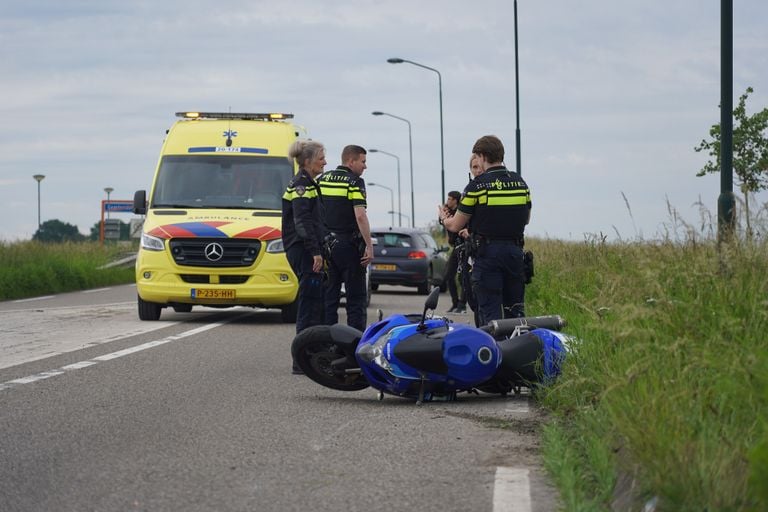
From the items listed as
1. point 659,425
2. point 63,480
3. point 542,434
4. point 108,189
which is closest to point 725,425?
point 659,425

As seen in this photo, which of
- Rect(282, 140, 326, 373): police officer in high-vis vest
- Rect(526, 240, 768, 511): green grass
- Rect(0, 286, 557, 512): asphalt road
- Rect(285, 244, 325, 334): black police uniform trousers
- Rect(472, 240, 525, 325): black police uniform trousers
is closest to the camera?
Rect(526, 240, 768, 511): green grass

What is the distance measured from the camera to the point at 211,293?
16.6 m

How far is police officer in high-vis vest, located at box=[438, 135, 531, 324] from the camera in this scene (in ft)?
33.2

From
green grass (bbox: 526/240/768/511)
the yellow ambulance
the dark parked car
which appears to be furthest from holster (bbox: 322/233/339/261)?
the dark parked car

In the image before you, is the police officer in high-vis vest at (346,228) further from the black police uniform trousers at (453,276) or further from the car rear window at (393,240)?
the car rear window at (393,240)

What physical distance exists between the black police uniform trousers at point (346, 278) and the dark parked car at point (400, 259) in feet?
56.4

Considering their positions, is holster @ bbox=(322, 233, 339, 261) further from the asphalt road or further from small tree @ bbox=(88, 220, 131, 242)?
small tree @ bbox=(88, 220, 131, 242)

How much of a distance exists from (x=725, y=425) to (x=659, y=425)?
0.26 metres

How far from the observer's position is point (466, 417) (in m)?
7.81

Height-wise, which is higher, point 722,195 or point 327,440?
point 722,195

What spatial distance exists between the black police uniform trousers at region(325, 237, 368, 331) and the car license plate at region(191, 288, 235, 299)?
5.53 metres

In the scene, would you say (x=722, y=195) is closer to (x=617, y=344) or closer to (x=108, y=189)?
(x=617, y=344)

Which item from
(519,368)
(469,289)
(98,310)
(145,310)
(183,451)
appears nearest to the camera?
(183,451)

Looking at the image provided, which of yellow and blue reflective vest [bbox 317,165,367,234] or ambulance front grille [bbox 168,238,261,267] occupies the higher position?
yellow and blue reflective vest [bbox 317,165,367,234]
